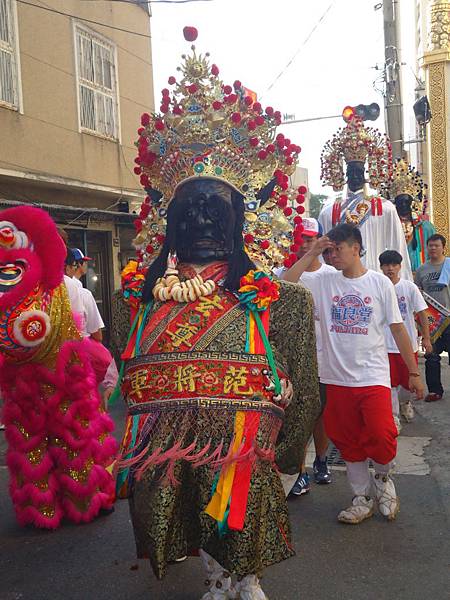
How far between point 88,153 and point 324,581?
394 inches

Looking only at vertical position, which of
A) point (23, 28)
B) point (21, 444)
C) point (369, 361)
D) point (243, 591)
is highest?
point (23, 28)

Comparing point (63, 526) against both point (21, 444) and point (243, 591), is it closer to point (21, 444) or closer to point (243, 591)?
point (21, 444)

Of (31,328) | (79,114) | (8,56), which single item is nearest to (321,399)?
(31,328)

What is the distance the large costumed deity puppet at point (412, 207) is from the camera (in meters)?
8.71

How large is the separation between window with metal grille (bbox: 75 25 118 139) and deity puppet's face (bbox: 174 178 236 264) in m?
9.61

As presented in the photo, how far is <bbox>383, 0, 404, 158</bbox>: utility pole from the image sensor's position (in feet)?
37.4

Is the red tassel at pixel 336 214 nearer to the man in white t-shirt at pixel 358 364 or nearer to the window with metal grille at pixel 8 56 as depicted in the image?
the man in white t-shirt at pixel 358 364

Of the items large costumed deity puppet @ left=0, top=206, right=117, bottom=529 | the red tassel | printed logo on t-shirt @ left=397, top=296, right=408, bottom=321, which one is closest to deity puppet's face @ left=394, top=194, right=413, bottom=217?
the red tassel

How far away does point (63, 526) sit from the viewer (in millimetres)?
4145

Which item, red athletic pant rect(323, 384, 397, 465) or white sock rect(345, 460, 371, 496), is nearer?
red athletic pant rect(323, 384, 397, 465)

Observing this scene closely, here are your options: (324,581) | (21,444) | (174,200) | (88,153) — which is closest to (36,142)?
(88,153)

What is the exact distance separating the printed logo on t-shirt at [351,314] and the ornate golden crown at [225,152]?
1.06 metres

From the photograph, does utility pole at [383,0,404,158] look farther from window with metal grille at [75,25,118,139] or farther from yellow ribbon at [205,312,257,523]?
yellow ribbon at [205,312,257,523]

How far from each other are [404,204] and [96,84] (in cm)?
663
